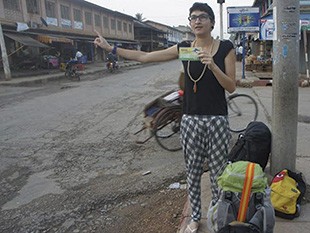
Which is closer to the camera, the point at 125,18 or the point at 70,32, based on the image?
the point at 70,32

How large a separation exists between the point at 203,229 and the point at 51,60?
25546 mm

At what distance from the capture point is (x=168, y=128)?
5.88 metres

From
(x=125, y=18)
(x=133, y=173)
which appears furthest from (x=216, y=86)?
(x=125, y=18)

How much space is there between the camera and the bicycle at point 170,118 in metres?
5.35

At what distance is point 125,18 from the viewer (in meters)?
50.1

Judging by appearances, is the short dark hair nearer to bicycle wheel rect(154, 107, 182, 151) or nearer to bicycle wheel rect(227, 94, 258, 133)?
bicycle wheel rect(154, 107, 182, 151)

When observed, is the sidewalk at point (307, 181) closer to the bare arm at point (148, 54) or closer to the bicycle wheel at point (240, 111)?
the bicycle wheel at point (240, 111)

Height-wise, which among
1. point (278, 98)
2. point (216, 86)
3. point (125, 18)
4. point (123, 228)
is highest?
point (125, 18)

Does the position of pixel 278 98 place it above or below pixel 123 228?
above

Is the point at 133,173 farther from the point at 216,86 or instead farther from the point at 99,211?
the point at 216,86

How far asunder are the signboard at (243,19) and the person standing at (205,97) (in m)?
11.8

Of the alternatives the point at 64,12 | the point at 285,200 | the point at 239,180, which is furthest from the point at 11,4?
the point at 239,180

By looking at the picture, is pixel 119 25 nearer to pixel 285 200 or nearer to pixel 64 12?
pixel 64 12

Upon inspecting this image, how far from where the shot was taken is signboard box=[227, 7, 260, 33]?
13562 millimetres
